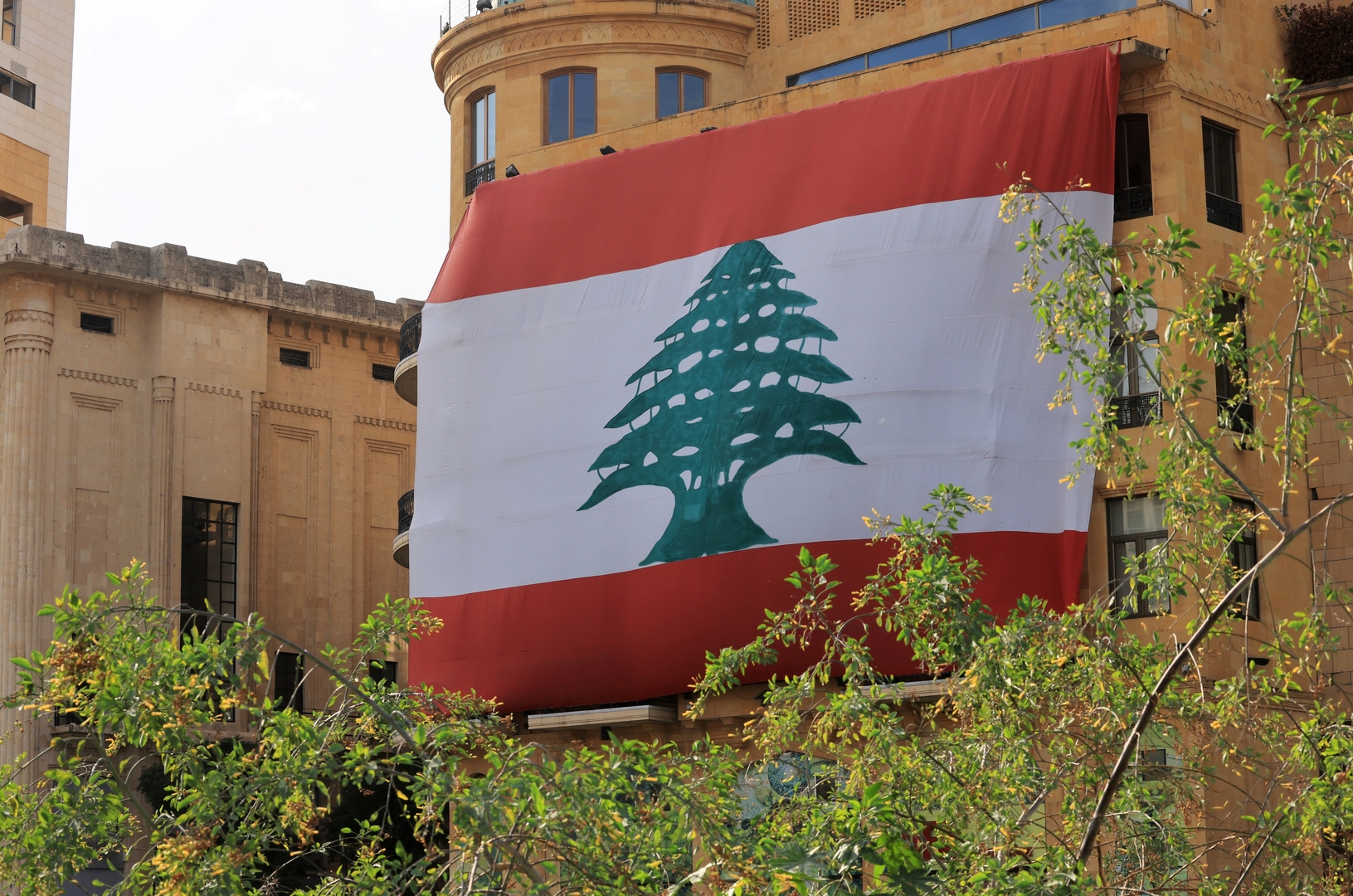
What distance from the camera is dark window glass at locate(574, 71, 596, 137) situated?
40219 mm

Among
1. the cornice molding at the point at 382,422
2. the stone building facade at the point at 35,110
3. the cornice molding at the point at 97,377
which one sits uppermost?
the stone building facade at the point at 35,110

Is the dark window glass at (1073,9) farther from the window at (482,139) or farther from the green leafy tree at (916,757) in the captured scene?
the green leafy tree at (916,757)

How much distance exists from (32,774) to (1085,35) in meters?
30.3

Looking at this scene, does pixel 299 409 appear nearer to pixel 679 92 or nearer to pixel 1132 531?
pixel 679 92

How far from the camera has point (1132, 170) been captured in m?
30.8

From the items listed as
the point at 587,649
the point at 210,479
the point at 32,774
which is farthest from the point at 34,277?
the point at 587,649

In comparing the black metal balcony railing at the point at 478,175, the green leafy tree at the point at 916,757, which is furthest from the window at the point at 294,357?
the green leafy tree at the point at 916,757

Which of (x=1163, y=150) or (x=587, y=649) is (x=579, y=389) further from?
(x=1163, y=150)

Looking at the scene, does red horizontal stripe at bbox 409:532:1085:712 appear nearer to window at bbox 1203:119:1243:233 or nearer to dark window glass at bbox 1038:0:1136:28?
window at bbox 1203:119:1243:233

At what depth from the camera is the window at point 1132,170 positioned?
100ft

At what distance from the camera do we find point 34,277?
4716 centimetres

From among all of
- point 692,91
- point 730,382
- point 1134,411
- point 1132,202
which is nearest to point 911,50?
point 692,91

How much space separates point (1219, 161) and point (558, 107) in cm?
1552

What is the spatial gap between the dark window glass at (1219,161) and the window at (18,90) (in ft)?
173
